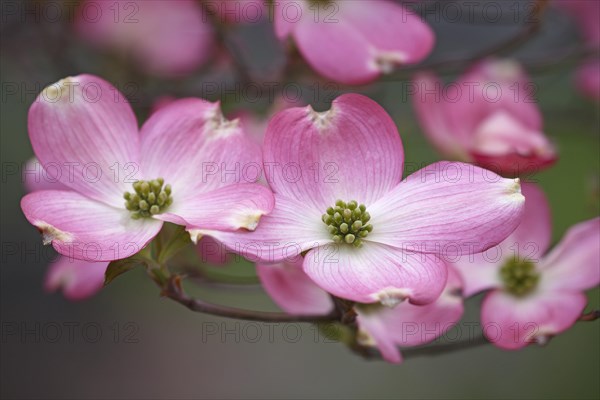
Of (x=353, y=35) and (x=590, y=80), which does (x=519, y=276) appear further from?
(x=590, y=80)

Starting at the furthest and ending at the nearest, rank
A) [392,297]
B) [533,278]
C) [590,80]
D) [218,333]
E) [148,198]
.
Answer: [218,333] → [590,80] → [533,278] → [148,198] → [392,297]

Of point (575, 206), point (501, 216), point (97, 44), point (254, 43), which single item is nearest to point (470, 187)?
point (501, 216)

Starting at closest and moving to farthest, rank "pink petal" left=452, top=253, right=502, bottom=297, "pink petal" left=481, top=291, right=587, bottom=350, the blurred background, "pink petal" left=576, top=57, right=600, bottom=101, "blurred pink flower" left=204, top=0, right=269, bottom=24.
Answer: "pink petal" left=481, top=291, right=587, bottom=350, "pink petal" left=452, top=253, right=502, bottom=297, "blurred pink flower" left=204, top=0, right=269, bottom=24, "pink petal" left=576, top=57, right=600, bottom=101, the blurred background

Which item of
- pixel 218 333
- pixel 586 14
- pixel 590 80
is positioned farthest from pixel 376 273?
pixel 218 333

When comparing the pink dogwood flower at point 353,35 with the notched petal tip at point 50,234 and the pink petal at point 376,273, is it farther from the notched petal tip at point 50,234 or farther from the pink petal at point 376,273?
the notched petal tip at point 50,234

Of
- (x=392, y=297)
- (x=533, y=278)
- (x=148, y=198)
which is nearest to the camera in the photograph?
(x=392, y=297)

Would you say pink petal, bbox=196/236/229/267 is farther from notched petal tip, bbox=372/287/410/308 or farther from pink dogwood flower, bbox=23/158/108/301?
notched petal tip, bbox=372/287/410/308

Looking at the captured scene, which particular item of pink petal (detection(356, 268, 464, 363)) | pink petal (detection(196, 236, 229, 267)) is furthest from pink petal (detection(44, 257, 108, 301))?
pink petal (detection(356, 268, 464, 363))
